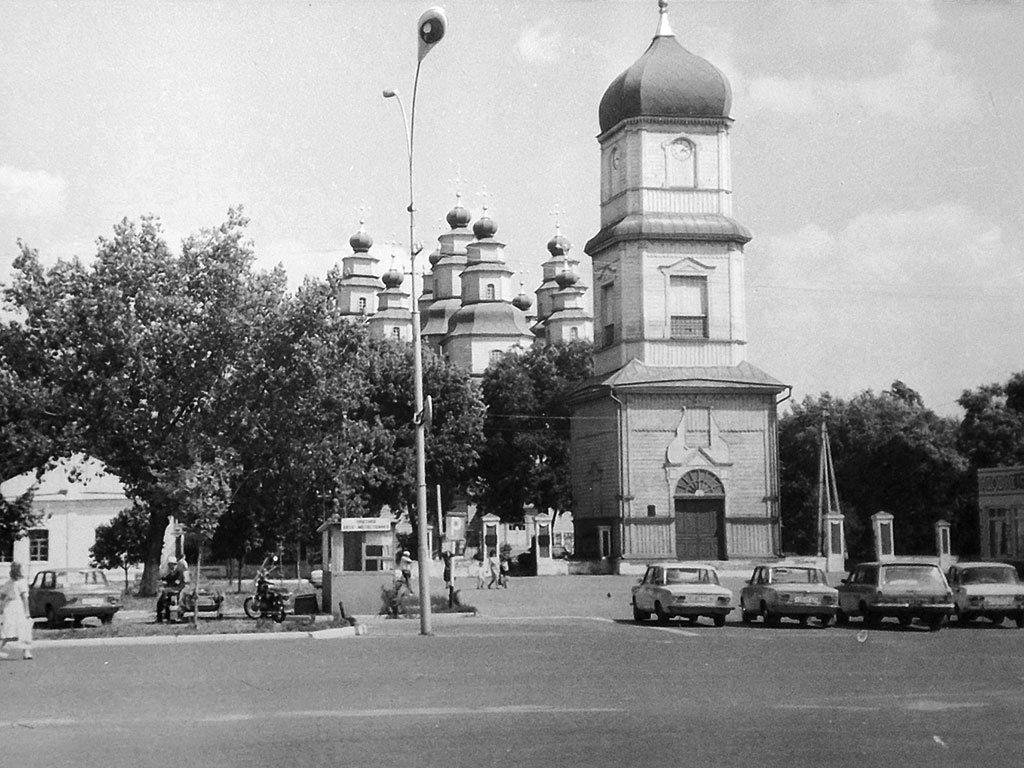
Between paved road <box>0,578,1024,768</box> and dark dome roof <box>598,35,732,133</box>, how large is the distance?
112 feet

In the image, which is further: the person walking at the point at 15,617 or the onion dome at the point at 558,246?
the onion dome at the point at 558,246

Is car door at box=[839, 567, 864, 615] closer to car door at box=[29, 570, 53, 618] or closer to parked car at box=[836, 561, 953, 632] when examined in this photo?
parked car at box=[836, 561, 953, 632]

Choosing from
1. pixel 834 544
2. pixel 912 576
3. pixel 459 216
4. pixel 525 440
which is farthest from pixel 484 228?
pixel 912 576

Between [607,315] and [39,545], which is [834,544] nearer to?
[607,315]

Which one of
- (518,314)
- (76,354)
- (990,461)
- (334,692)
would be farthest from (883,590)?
(518,314)

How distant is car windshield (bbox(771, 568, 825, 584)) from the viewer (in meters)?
29.2

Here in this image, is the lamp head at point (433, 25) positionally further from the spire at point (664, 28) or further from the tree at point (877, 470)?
the tree at point (877, 470)

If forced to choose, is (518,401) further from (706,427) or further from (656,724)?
(656,724)

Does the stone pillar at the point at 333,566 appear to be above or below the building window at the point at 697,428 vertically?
below

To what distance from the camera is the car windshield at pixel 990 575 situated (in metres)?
29.5

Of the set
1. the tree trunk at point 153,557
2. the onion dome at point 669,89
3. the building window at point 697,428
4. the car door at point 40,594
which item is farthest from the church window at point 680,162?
the car door at point 40,594

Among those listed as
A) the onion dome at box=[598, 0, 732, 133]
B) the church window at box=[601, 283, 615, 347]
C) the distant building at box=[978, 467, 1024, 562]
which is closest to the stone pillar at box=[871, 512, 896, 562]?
the distant building at box=[978, 467, 1024, 562]

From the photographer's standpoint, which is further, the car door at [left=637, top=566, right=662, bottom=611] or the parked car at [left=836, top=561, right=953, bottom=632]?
the car door at [left=637, top=566, right=662, bottom=611]

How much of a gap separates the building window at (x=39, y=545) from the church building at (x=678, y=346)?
80.6 feet
